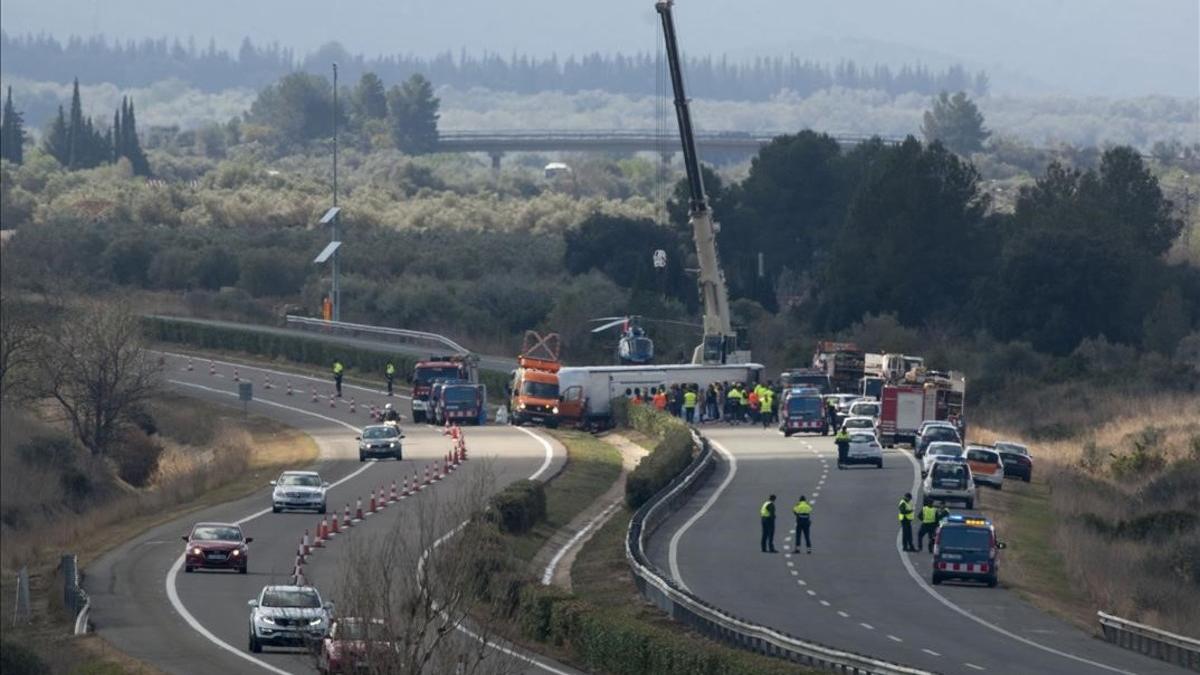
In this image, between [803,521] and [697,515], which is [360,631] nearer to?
[803,521]

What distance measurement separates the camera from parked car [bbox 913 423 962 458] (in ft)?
218

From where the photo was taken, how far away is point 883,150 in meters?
129

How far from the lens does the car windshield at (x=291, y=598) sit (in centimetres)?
3556

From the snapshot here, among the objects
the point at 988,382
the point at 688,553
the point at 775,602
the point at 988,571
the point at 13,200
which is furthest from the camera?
the point at 13,200

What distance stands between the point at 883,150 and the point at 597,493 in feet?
233

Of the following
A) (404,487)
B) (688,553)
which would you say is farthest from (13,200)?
(688,553)

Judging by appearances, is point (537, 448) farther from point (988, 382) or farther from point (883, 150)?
point (883, 150)

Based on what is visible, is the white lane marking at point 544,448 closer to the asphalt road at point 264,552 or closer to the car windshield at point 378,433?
the asphalt road at point 264,552

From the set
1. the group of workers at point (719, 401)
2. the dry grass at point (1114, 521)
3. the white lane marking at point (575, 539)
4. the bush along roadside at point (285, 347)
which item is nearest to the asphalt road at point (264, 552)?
the white lane marking at point (575, 539)

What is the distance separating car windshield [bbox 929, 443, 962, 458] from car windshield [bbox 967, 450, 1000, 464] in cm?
76

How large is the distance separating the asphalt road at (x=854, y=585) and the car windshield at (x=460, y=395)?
15.6 meters

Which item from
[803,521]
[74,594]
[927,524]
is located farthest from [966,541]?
[74,594]

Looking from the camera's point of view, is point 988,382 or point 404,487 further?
point 988,382

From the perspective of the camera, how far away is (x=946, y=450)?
2366 inches
